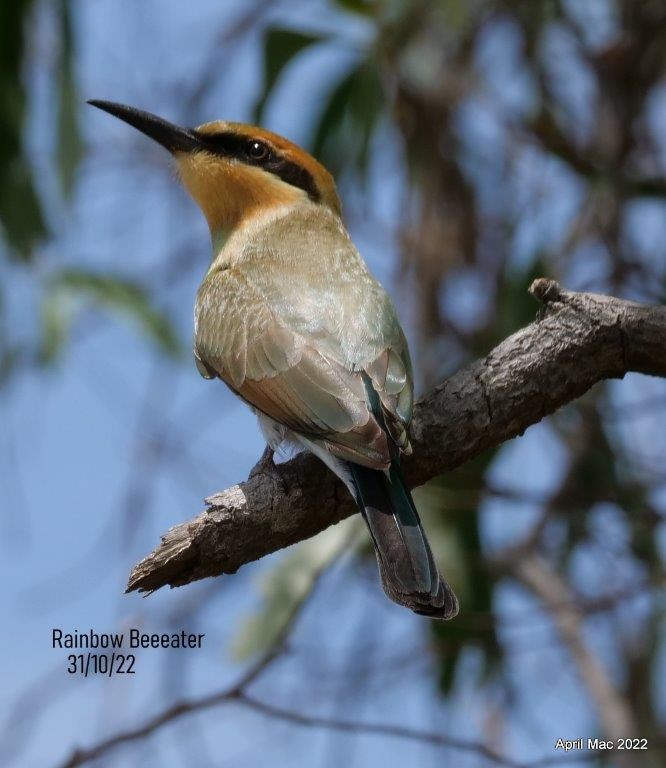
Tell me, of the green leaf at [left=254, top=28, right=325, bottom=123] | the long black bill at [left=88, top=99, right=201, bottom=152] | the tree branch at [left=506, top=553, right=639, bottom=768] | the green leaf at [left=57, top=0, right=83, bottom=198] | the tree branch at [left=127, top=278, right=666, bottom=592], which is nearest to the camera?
the tree branch at [left=127, top=278, right=666, bottom=592]

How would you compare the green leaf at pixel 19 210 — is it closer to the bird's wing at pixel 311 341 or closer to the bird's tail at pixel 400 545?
the bird's wing at pixel 311 341

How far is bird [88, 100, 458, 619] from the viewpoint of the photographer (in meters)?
2.44

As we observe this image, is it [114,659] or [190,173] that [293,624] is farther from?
[190,173]

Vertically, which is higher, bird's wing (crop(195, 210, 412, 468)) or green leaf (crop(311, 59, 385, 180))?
green leaf (crop(311, 59, 385, 180))

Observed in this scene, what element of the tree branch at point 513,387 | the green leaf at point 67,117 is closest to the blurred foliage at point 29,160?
the green leaf at point 67,117

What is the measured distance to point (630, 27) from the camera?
4.14m

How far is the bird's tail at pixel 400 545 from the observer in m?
2.36

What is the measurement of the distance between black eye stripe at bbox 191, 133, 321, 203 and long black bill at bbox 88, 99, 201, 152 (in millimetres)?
32

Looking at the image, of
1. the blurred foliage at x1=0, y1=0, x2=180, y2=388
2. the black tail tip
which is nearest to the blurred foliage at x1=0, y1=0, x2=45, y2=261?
the blurred foliage at x1=0, y1=0, x2=180, y2=388

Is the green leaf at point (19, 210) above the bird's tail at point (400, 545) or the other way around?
above

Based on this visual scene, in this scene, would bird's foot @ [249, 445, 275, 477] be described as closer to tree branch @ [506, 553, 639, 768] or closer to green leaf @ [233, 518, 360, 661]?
green leaf @ [233, 518, 360, 661]

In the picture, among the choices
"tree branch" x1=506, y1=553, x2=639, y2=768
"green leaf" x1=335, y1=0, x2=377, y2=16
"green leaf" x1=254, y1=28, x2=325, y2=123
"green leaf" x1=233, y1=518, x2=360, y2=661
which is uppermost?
"green leaf" x1=335, y1=0, x2=377, y2=16

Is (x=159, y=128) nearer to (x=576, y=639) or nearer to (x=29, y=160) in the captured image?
(x=29, y=160)

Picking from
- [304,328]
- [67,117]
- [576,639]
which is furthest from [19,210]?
[576,639]
